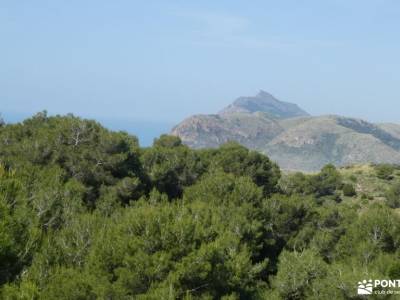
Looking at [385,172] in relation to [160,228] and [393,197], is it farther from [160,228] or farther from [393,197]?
[160,228]

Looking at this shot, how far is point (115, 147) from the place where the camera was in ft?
151

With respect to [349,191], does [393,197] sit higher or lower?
higher

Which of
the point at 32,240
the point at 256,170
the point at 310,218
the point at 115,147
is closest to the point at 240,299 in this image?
the point at 32,240

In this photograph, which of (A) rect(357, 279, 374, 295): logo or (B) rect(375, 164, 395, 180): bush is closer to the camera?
(A) rect(357, 279, 374, 295): logo

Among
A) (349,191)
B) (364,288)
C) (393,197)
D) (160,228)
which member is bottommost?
(349,191)

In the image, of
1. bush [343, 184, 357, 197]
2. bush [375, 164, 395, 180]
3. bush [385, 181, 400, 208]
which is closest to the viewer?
bush [385, 181, 400, 208]

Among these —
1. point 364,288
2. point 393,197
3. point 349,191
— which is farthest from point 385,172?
point 364,288

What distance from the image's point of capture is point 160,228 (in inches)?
931

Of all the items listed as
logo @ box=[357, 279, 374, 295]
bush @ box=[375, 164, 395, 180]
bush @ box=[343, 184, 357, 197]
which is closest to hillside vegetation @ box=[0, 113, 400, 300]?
logo @ box=[357, 279, 374, 295]

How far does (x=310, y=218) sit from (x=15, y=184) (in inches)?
1033

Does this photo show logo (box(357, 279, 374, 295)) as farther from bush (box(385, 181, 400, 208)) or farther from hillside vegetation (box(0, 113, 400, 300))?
bush (box(385, 181, 400, 208))

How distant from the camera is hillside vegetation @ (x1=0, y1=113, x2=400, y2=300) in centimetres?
2166

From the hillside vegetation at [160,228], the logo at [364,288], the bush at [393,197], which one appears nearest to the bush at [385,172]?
the bush at [393,197]

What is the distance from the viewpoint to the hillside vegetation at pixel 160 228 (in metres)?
21.7
